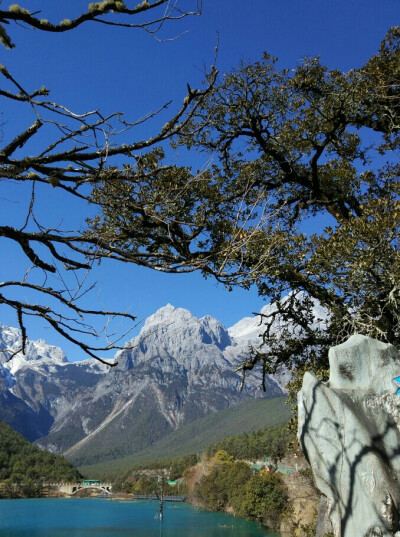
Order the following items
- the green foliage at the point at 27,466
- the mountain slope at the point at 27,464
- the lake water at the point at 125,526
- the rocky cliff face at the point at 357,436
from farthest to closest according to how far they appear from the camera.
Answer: the mountain slope at the point at 27,464 < the green foliage at the point at 27,466 < the lake water at the point at 125,526 < the rocky cliff face at the point at 357,436

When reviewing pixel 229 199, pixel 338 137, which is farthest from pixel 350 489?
pixel 338 137

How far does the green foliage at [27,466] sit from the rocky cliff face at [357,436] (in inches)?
4736

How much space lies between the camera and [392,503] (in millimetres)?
4594

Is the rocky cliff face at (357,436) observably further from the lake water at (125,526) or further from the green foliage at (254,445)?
the green foliage at (254,445)

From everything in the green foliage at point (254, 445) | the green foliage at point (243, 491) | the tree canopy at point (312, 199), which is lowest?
the green foliage at point (243, 491)

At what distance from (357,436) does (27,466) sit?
443 ft

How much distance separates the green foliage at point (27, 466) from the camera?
112 metres

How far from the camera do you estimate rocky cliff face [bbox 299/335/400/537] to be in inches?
184

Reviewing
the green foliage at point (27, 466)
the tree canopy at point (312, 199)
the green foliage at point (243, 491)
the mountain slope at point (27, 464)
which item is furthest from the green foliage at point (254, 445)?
the tree canopy at point (312, 199)

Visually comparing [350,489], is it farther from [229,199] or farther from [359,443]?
[229,199]

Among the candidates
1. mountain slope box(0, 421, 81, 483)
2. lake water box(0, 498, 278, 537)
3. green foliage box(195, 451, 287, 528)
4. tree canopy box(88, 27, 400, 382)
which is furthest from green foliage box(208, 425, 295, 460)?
tree canopy box(88, 27, 400, 382)

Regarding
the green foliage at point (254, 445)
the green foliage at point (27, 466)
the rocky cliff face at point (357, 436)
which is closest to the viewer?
the rocky cliff face at point (357, 436)

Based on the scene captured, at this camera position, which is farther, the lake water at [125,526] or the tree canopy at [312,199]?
the lake water at [125,526]

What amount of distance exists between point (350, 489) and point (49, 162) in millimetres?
4138
